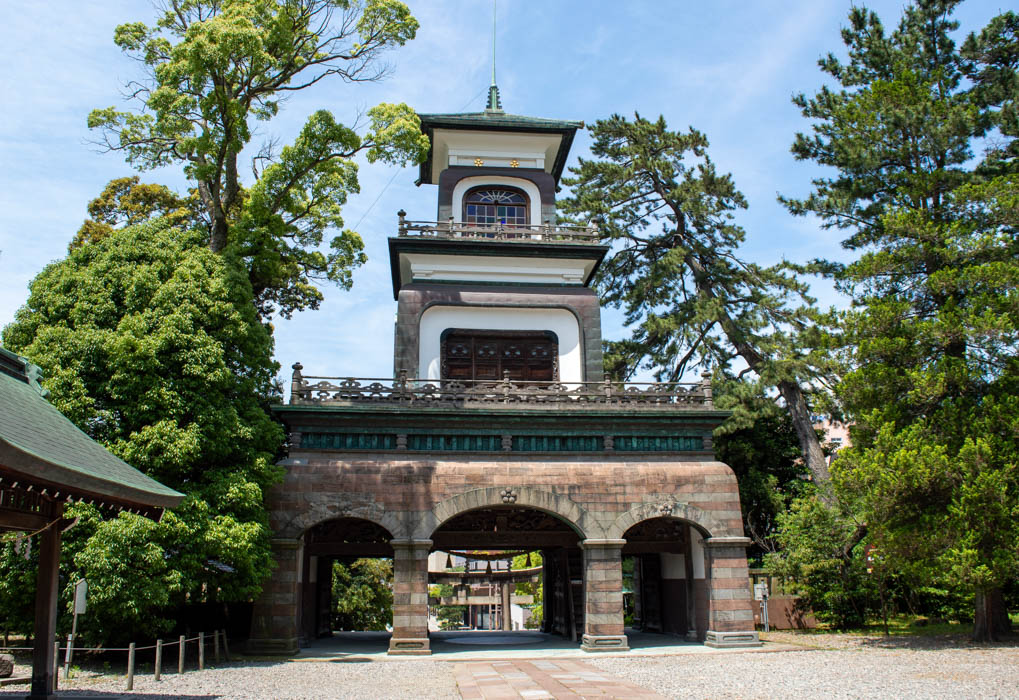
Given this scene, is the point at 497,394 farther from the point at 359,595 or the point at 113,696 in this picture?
the point at 359,595

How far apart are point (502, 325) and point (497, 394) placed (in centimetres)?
373

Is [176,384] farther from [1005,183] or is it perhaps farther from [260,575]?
[1005,183]

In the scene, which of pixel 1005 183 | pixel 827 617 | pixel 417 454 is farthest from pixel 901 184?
pixel 417 454

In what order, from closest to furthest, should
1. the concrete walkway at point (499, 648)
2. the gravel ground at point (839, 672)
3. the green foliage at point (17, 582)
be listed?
the gravel ground at point (839, 672) < the green foliage at point (17, 582) < the concrete walkway at point (499, 648)

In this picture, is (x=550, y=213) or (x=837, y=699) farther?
(x=550, y=213)

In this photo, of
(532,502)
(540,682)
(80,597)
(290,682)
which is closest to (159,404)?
(80,597)

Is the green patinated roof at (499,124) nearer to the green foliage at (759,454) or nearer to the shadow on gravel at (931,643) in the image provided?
the green foliage at (759,454)

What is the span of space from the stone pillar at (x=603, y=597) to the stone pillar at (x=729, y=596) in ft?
7.53

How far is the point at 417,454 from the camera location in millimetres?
18906

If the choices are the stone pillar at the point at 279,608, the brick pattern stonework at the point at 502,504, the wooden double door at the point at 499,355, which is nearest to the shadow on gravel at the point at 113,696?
the stone pillar at the point at 279,608

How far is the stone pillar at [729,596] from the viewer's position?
59.8ft

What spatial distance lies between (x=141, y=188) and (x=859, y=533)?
2687cm

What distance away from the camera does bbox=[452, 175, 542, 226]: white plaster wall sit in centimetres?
2448

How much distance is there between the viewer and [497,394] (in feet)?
63.8
